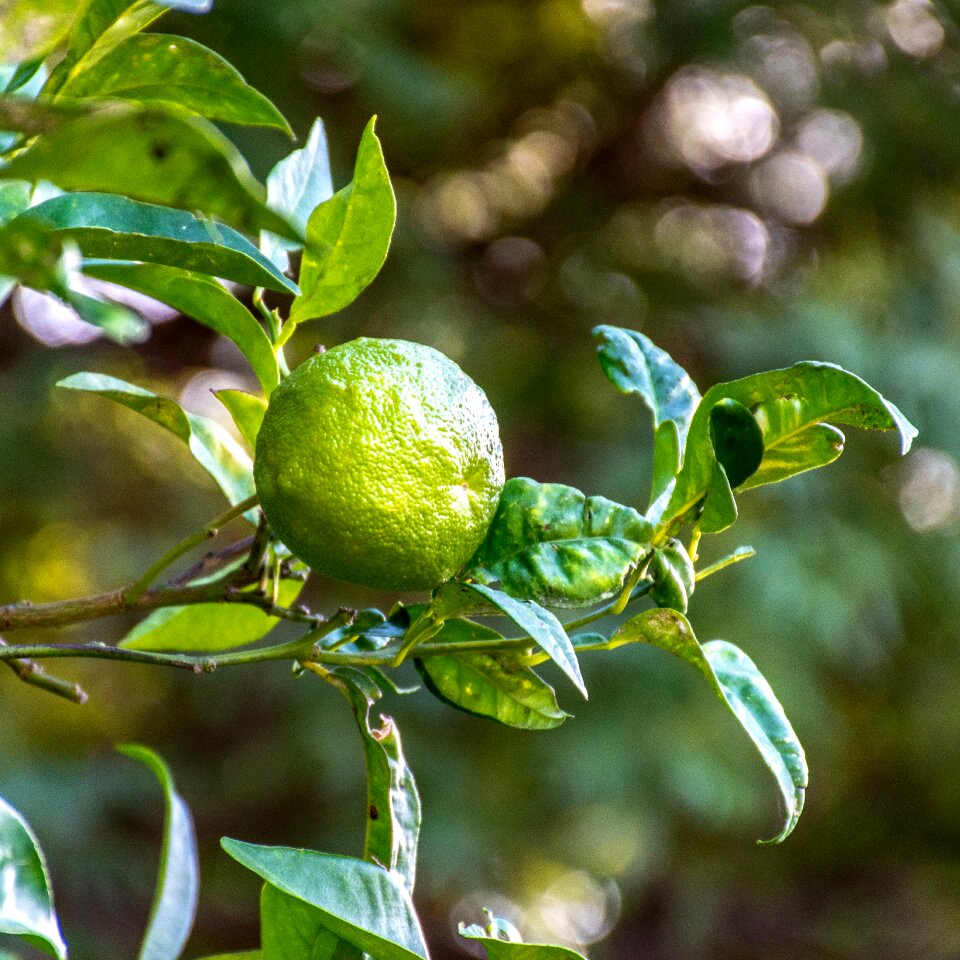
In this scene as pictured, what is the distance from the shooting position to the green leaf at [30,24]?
31cm

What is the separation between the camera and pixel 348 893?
38 centimetres

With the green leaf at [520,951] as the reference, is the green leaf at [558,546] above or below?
above

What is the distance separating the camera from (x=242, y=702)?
2703mm

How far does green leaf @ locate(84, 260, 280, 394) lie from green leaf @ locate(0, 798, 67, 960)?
19 cm

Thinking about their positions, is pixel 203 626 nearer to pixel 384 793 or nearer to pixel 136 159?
pixel 384 793

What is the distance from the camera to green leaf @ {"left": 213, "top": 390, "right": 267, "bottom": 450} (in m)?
0.48

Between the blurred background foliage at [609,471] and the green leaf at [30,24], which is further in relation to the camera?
the blurred background foliage at [609,471]

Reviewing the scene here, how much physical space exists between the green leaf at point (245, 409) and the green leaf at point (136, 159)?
26 cm

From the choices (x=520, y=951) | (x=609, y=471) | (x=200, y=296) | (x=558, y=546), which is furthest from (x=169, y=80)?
(x=609, y=471)

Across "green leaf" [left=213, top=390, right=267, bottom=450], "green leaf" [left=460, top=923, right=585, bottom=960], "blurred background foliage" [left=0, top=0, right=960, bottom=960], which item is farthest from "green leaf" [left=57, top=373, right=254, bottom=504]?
"blurred background foliage" [left=0, top=0, right=960, bottom=960]

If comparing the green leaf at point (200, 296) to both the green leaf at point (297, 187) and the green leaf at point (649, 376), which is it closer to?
the green leaf at point (297, 187)

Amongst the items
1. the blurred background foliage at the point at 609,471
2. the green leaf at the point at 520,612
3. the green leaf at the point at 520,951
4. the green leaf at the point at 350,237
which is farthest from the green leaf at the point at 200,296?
the blurred background foliage at the point at 609,471

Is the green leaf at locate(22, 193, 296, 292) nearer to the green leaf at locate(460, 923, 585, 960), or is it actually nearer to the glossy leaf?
the glossy leaf

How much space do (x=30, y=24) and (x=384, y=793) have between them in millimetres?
298
